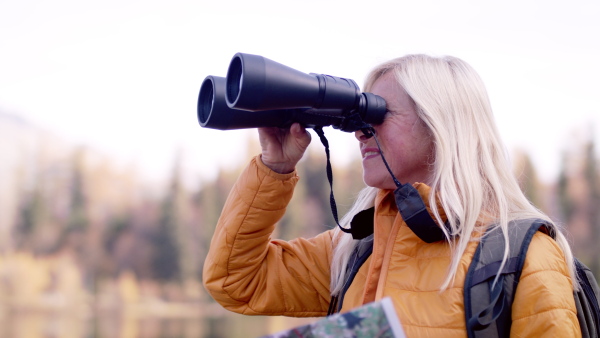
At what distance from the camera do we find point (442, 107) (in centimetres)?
143

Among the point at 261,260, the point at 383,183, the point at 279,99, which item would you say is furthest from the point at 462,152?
the point at 261,260

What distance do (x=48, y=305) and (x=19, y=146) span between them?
1014 centimetres

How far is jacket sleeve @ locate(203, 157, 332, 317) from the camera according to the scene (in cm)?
161

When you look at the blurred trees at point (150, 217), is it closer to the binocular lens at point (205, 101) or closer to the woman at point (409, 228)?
the woman at point (409, 228)

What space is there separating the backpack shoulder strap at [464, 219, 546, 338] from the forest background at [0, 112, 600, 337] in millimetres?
17849

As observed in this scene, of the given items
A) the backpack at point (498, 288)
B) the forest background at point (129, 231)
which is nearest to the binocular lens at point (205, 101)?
the backpack at point (498, 288)

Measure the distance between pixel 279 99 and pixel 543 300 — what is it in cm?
65

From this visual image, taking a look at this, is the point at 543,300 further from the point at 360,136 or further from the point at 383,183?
the point at 360,136

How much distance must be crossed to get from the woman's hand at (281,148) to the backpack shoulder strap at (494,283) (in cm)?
56

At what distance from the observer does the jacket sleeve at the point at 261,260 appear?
5.29 feet

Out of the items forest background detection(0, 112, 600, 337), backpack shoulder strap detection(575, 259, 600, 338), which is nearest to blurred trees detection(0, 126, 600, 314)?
forest background detection(0, 112, 600, 337)

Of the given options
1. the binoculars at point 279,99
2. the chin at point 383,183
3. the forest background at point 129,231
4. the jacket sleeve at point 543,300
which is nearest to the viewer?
the jacket sleeve at point 543,300

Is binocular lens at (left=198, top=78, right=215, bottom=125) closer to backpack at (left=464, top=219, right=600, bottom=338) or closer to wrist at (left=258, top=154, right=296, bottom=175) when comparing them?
wrist at (left=258, top=154, right=296, bottom=175)

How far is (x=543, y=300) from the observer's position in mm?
1115
